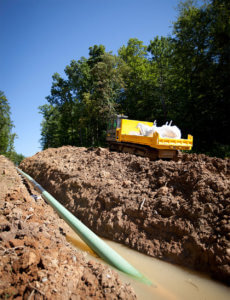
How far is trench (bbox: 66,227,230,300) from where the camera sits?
7.77 feet

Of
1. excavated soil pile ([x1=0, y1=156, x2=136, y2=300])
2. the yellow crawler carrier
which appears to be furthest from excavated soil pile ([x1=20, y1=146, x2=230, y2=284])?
the yellow crawler carrier

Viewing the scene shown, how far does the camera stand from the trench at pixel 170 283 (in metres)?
2.37

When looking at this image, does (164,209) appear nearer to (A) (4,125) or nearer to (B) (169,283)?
(B) (169,283)

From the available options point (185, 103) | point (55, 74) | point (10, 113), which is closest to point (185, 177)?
point (185, 103)

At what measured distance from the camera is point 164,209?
11.6 feet

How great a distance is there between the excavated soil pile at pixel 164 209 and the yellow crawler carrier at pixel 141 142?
6.83 feet

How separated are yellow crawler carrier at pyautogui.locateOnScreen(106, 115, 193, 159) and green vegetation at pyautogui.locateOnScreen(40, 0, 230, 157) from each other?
510cm

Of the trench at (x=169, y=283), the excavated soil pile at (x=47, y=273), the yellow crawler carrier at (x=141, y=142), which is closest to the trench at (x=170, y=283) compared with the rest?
the trench at (x=169, y=283)

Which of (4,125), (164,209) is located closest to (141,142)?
(164,209)

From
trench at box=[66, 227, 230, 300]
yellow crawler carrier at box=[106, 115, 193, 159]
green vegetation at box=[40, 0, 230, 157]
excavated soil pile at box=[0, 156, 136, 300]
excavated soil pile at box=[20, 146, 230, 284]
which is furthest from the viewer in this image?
green vegetation at box=[40, 0, 230, 157]

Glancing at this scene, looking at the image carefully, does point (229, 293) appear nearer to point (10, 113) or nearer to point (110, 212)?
point (110, 212)

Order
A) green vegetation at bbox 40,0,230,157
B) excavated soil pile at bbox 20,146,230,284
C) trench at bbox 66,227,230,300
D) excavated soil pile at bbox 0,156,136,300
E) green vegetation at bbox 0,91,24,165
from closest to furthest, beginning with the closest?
1. excavated soil pile at bbox 0,156,136,300
2. trench at bbox 66,227,230,300
3. excavated soil pile at bbox 20,146,230,284
4. green vegetation at bbox 40,0,230,157
5. green vegetation at bbox 0,91,24,165

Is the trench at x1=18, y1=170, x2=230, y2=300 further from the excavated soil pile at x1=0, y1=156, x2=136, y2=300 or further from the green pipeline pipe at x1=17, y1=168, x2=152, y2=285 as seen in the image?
the excavated soil pile at x1=0, y1=156, x2=136, y2=300

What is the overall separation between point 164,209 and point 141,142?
14.8 feet
